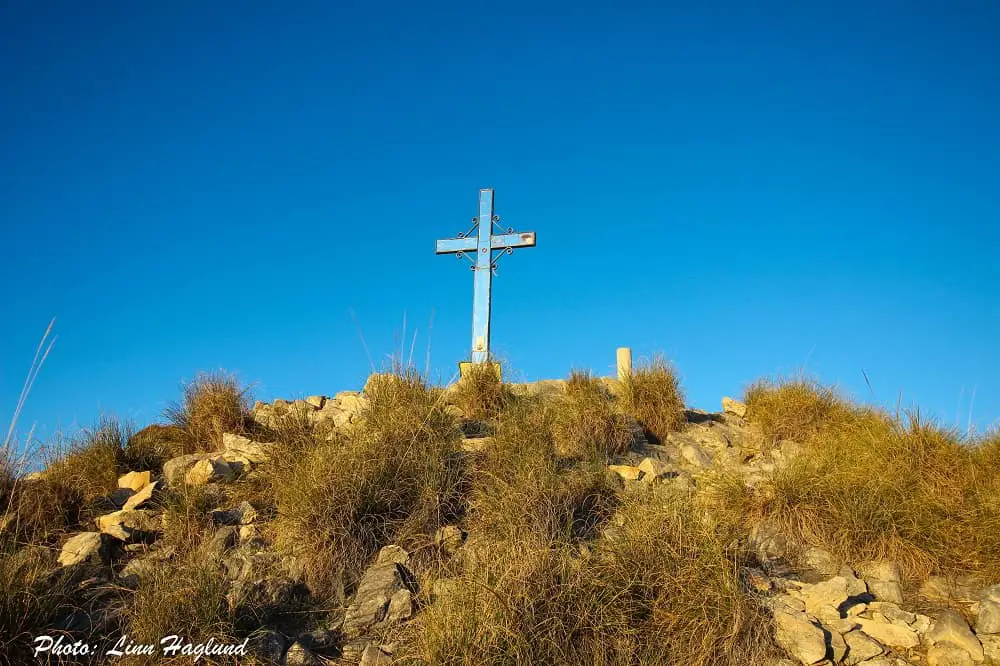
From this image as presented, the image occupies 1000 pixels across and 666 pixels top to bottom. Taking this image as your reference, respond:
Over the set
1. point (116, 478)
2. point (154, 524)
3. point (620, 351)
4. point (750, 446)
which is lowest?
point (154, 524)

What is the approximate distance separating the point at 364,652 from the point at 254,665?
80 cm

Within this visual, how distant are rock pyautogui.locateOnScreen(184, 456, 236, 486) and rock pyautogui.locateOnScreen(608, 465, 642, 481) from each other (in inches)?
173

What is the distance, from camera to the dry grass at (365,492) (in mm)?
6461

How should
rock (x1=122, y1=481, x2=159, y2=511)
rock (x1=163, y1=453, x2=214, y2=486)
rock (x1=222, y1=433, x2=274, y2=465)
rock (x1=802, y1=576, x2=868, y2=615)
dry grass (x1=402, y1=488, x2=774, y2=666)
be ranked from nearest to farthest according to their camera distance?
1. dry grass (x1=402, y1=488, x2=774, y2=666)
2. rock (x1=802, y1=576, x2=868, y2=615)
3. rock (x1=122, y1=481, x2=159, y2=511)
4. rock (x1=163, y1=453, x2=214, y2=486)
5. rock (x1=222, y1=433, x2=274, y2=465)

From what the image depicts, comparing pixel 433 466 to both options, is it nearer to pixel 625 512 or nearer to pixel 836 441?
pixel 625 512

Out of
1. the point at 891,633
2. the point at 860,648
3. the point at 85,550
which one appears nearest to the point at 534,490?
the point at 860,648

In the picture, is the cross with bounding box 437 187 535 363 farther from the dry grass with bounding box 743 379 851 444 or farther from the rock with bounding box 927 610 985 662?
the rock with bounding box 927 610 985 662

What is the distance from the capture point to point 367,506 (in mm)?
6785

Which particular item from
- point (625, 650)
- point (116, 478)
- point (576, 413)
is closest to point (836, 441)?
point (576, 413)

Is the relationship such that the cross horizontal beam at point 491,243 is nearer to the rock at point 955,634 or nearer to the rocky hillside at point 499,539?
the rocky hillside at point 499,539

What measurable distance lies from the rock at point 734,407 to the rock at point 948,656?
5605 mm

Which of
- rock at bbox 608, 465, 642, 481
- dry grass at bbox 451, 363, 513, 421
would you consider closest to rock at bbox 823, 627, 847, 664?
rock at bbox 608, 465, 642, 481

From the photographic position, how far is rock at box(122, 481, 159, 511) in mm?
7711

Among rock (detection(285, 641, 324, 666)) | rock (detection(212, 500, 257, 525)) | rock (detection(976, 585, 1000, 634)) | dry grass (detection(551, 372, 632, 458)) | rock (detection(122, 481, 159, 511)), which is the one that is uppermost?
dry grass (detection(551, 372, 632, 458))
